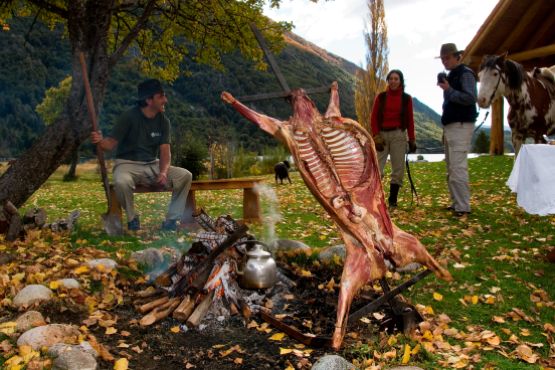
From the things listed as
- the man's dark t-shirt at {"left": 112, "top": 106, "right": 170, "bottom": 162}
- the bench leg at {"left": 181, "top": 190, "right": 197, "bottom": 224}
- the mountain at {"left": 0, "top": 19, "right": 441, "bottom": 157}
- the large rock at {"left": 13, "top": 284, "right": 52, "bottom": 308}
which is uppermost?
the mountain at {"left": 0, "top": 19, "right": 441, "bottom": 157}

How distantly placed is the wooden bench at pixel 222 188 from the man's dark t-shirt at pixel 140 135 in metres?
0.49

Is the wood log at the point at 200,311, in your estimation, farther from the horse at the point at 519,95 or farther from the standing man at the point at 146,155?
the horse at the point at 519,95

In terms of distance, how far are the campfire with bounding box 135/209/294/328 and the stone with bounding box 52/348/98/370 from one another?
735 mm

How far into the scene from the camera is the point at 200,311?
3584mm

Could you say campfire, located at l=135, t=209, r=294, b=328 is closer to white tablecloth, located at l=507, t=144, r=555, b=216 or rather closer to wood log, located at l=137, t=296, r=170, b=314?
wood log, located at l=137, t=296, r=170, b=314

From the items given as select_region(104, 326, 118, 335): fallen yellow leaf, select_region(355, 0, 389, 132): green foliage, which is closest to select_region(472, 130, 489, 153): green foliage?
select_region(355, 0, 389, 132): green foliage

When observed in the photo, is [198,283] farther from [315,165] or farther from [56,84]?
[56,84]

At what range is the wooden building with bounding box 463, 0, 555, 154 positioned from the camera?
39.4ft

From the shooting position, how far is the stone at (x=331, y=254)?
463 centimetres

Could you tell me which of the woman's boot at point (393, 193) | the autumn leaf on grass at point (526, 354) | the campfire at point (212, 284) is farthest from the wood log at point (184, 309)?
the woman's boot at point (393, 193)

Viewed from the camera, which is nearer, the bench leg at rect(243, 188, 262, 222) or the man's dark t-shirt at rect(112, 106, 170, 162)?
the man's dark t-shirt at rect(112, 106, 170, 162)

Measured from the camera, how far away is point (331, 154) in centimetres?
298

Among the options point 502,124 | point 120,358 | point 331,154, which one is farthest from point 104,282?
point 502,124

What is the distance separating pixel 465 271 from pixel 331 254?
142 centimetres
